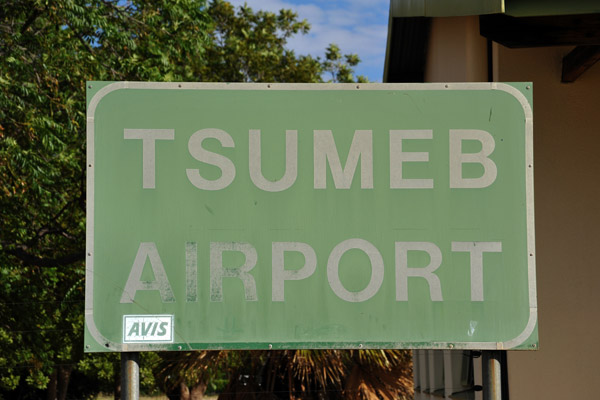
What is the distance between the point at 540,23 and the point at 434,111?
4.30 ft

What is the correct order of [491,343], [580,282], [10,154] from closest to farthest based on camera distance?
[491,343] → [580,282] → [10,154]

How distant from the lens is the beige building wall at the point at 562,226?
580cm

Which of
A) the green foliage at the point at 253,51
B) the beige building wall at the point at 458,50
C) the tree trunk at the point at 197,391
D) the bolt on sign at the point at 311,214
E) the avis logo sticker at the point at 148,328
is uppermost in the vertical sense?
the green foliage at the point at 253,51

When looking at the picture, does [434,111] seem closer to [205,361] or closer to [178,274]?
[178,274]

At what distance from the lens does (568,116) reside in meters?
6.14

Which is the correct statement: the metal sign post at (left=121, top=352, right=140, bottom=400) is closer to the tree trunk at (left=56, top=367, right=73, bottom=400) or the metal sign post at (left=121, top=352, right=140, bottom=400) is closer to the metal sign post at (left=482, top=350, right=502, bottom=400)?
the metal sign post at (left=482, top=350, right=502, bottom=400)

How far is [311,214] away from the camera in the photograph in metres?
4.10

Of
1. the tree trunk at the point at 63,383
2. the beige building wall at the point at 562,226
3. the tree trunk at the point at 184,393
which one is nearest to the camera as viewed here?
the beige building wall at the point at 562,226

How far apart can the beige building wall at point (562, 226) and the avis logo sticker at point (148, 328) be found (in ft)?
→ 8.80

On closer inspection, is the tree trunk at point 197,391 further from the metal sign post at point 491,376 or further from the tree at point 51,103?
the metal sign post at point 491,376

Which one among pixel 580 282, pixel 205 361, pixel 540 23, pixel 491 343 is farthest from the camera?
pixel 205 361

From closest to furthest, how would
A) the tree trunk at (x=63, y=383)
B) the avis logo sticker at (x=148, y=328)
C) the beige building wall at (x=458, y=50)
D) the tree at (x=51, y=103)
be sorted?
the avis logo sticker at (x=148, y=328) → the beige building wall at (x=458, y=50) → the tree at (x=51, y=103) → the tree trunk at (x=63, y=383)

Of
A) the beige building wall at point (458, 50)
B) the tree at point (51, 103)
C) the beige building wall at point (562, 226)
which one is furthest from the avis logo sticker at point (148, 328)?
the tree at point (51, 103)

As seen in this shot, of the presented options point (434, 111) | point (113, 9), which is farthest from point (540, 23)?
point (113, 9)
